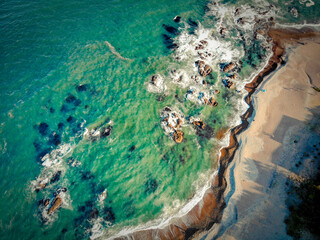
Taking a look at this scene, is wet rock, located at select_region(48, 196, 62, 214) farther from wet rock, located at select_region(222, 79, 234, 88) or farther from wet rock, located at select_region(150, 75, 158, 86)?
wet rock, located at select_region(222, 79, 234, 88)

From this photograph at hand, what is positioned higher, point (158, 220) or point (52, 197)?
point (52, 197)

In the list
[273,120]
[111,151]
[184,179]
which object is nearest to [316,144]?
[273,120]

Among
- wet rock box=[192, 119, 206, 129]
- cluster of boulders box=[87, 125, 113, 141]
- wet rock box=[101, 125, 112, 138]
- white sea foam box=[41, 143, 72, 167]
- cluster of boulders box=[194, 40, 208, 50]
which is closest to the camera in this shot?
white sea foam box=[41, 143, 72, 167]

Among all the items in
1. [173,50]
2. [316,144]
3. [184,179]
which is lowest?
[184,179]

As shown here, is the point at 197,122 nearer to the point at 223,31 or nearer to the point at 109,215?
the point at 109,215

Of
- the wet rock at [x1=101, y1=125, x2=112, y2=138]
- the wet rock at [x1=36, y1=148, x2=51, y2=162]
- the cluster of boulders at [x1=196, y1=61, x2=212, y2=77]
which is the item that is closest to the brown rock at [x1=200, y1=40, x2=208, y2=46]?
the cluster of boulders at [x1=196, y1=61, x2=212, y2=77]

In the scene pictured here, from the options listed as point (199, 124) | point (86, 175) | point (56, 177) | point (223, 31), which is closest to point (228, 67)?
point (223, 31)

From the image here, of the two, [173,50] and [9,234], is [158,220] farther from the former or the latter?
[173,50]
